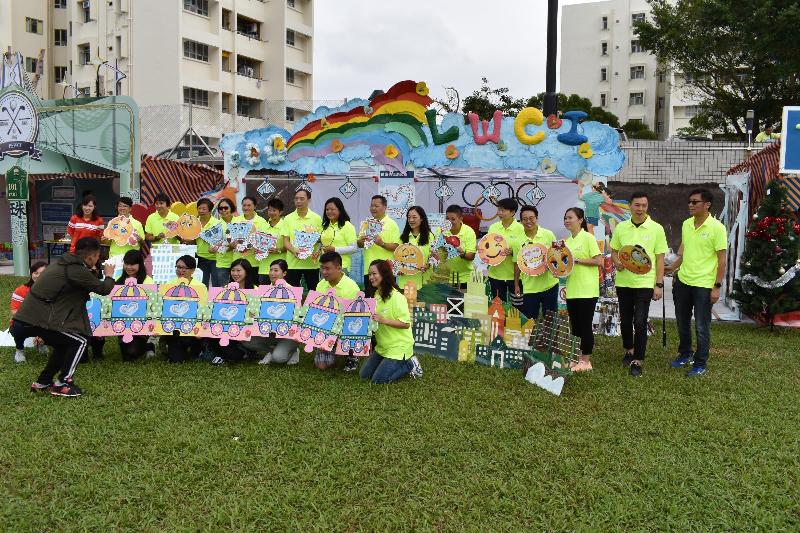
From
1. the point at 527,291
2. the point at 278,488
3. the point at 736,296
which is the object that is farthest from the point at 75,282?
the point at 736,296

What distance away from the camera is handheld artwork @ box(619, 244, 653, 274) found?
583 cm

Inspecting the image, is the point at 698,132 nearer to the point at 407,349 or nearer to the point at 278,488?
the point at 407,349

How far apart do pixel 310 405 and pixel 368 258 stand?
270cm

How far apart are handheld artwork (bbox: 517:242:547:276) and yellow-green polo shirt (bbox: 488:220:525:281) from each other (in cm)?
35

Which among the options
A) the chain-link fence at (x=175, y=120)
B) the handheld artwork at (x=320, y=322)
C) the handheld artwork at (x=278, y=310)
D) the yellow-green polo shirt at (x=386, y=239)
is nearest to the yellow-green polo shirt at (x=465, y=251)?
the yellow-green polo shirt at (x=386, y=239)

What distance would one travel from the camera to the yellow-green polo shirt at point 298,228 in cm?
730

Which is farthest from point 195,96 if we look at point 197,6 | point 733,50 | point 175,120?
point 733,50

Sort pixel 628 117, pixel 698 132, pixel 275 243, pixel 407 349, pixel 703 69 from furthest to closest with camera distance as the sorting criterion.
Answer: pixel 628 117
pixel 698 132
pixel 703 69
pixel 275 243
pixel 407 349

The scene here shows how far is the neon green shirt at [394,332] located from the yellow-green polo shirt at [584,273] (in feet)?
5.14

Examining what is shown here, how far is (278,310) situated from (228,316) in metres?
0.47

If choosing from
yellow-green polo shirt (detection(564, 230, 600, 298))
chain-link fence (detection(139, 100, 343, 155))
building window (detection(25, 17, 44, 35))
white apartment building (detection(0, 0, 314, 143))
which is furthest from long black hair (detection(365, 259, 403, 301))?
building window (detection(25, 17, 44, 35))

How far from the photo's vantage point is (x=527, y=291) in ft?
21.2

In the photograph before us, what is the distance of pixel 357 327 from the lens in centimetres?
577

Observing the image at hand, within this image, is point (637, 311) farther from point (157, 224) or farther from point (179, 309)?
point (157, 224)
